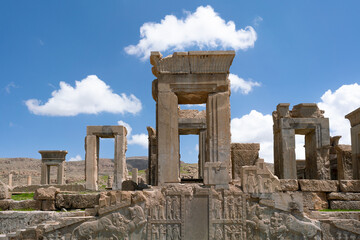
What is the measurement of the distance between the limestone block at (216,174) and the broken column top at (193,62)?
7.97 ft

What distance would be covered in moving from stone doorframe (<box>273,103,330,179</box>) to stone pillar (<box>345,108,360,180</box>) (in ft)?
4.15

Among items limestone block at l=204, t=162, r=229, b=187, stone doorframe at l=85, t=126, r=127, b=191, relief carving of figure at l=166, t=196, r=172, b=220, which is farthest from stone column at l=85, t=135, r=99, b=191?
limestone block at l=204, t=162, r=229, b=187

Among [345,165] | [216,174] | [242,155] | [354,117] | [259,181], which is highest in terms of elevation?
[354,117]

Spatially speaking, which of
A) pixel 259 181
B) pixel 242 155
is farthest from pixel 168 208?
pixel 242 155

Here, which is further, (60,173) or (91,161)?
(60,173)

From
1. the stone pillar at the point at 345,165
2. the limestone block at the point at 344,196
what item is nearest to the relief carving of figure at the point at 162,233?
the limestone block at the point at 344,196

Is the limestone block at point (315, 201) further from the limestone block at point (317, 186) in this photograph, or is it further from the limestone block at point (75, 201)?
the limestone block at point (75, 201)

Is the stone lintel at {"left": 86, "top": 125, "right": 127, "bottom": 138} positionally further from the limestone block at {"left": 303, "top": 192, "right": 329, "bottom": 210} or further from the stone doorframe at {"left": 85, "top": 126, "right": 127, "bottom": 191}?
the limestone block at {"left": 303, "top": 192, "right": 329, "bottom": 210}

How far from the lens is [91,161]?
51.8ft

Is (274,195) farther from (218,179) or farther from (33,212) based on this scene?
(33,212)

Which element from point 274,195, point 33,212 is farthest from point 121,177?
point 274,195

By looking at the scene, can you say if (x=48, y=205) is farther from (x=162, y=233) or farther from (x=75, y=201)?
(x=162, y=233)

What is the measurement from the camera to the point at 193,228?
7320mm

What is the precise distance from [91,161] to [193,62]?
30.4ft
